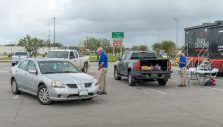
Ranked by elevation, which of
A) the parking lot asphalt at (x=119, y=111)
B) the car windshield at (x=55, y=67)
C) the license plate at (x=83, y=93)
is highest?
the car windshield at (x=55, y=67)

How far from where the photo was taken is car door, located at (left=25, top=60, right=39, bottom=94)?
10634mm

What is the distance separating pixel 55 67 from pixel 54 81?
1399mm

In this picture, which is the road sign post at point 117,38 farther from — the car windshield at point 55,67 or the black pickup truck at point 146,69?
the car windshield at point 55,67

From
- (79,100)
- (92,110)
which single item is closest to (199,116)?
(92,110)

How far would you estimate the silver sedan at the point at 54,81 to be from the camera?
31.9ft

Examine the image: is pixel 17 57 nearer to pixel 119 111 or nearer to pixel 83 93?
pixel 83 93

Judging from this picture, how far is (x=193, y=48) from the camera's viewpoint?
22.1 metres

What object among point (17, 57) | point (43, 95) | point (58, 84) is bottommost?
point (43, 95)

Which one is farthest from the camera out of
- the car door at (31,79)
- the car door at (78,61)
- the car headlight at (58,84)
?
the car door at (78,61)

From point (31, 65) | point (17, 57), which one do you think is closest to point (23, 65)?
point (31, 65)

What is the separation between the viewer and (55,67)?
11.1 meters

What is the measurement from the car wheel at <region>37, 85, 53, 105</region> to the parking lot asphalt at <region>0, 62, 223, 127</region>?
0.20 m

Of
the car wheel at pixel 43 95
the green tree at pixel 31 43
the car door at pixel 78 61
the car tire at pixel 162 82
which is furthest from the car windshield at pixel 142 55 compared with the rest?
the green tree at pixel 31 43

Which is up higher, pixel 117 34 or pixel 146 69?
pixel 117 34
